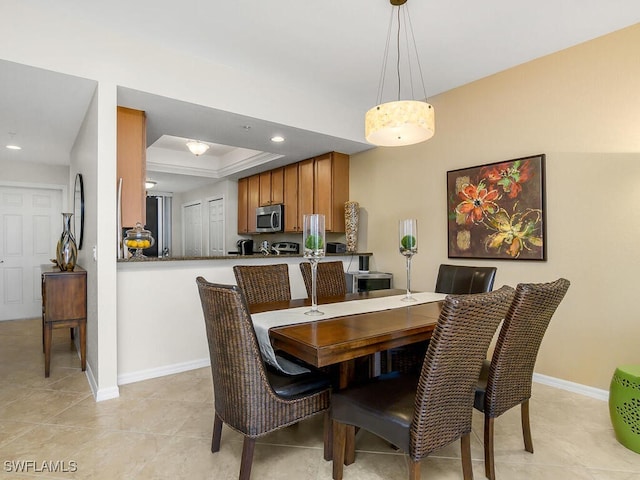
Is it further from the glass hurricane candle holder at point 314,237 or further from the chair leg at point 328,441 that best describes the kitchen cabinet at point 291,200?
the chair leg at point 328,441

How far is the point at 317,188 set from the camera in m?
4.74

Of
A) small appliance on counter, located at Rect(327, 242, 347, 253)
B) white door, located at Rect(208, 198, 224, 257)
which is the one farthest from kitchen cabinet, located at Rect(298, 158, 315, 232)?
white door, located at Rect(208, 198, 224, 257)

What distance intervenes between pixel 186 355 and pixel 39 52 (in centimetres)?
248

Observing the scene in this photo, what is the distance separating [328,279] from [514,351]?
1.52 meters

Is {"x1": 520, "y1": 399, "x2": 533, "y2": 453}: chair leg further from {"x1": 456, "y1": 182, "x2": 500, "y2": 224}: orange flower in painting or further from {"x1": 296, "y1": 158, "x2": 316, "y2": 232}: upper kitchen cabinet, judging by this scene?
{"x1": 296, "y1": 158, "x2": 316, "y2": 232}: upper kitchen cabinet

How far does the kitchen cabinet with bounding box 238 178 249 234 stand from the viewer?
6.14 m

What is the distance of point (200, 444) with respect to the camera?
198cm

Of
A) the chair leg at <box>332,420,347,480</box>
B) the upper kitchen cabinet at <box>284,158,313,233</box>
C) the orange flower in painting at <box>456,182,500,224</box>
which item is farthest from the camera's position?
the upper kitchen cabinet at <box>284,158,313,233</box>

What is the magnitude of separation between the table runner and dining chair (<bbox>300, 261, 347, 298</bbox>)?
496 millimetres

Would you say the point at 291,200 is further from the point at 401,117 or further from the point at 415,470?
the point at 415,470

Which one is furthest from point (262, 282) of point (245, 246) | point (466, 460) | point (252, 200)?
point (252, 200)

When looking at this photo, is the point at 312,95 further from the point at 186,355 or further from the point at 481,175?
the point at 186,355

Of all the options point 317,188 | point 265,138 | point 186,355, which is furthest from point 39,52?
point 317,188

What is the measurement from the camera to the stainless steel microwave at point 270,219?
5234 mm
